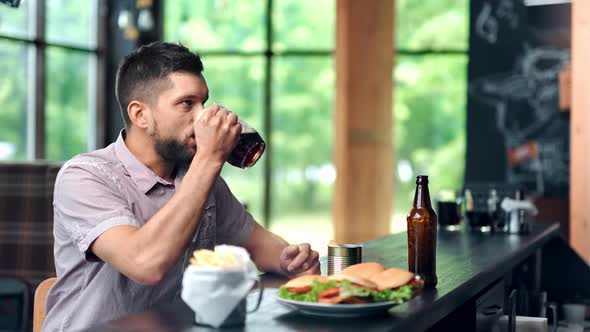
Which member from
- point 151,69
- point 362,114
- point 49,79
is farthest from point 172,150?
point 49,79

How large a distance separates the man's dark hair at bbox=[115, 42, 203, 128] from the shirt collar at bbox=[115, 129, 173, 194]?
9 centimetres

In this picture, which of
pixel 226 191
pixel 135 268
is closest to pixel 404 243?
pixel 226 191

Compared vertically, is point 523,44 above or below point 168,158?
above

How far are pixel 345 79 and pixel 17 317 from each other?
3.86 meters

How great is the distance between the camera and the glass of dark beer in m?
1.87

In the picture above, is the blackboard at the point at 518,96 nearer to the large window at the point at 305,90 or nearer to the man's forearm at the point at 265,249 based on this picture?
the large window at the point at 305,90

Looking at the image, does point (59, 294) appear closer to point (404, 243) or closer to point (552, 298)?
point (404, 243)

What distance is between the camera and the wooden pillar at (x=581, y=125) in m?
4.29

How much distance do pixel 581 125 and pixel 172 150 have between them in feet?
9.72

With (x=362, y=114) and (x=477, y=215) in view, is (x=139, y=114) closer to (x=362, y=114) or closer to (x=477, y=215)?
(x=477, y=215)

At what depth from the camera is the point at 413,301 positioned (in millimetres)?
1643

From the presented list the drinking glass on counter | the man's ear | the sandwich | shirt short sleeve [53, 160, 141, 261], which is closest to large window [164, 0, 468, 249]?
the drinking glass on counter

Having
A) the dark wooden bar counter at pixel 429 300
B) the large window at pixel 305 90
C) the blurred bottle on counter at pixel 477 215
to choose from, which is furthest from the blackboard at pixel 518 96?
the dark wooden bar counter at pixel 429 300

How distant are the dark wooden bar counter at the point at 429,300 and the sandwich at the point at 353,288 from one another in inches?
1.4
